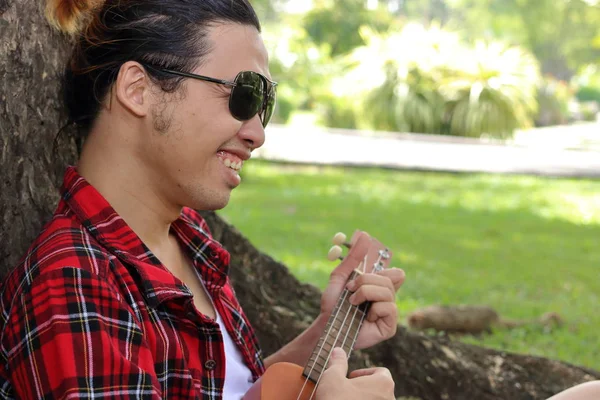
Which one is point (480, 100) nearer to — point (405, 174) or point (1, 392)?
point (405, 174)

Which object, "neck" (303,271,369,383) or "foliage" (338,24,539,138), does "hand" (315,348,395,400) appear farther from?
"foliage" (338,24,539,138)

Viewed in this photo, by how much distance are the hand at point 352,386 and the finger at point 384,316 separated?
1.22ft

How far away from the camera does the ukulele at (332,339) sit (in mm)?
1998

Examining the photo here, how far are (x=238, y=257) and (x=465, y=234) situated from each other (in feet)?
18.1

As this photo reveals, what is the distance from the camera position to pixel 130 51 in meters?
1.85

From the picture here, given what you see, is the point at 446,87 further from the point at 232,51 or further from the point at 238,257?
the point at 232,51

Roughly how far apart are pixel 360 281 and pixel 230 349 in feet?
1.36

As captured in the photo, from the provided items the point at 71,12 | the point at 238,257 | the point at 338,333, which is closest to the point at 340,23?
the point at 238,257

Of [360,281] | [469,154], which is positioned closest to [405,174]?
[469,154]

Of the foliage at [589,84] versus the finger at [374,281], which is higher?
the foliage at [589,84]

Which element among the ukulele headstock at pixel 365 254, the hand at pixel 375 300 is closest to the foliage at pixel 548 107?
the ukulele headstock at pixel 365 254

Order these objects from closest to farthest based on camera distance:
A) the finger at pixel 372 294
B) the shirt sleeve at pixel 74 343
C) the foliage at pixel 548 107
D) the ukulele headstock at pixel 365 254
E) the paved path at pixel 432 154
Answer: the shirt sleeve at pixel 74 343 < the finger at pixel 372 294 < the ukulele headstock at pixel 365 254 < the paved path at pixel 432 154 < the foliage at pixel 548 107

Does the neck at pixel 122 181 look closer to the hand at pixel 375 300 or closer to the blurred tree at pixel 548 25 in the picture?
the hand at pixel 375 300

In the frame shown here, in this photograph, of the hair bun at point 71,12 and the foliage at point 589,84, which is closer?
the hair bun at point 71,12
